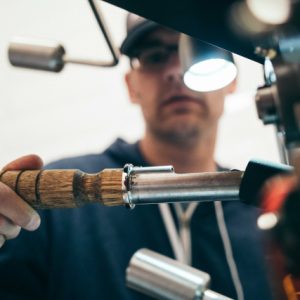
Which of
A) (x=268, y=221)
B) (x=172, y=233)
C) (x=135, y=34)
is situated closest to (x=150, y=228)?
(x=172, y=233)

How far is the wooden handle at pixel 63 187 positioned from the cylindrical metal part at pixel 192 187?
27mm

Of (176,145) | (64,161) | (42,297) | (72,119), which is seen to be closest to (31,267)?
(42,297)

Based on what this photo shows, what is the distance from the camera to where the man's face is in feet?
2.56

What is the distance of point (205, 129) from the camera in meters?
0.86

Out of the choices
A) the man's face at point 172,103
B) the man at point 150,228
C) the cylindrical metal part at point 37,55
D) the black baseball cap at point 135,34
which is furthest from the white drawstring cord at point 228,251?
the cylindrical metal part at point 37,55

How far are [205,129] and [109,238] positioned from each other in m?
0.28

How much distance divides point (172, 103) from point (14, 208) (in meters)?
0.53

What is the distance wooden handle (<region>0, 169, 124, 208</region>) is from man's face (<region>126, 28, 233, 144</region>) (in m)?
0.45

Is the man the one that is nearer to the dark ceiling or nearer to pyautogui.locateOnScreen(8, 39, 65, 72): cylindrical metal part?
pyautogui.locateOnScreen(8, 39, 65, 72): cylindrical metal part

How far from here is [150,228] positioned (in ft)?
2.48

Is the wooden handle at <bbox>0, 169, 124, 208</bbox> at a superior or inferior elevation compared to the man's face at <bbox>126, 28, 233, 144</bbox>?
inferior

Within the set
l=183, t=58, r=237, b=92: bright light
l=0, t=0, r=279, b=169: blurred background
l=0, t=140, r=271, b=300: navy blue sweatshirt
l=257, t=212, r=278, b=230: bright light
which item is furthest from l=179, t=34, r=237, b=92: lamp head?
l=0, t=0, r=279, b=169: blurred background

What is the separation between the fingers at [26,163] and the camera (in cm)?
34

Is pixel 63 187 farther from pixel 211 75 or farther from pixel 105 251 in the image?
pixel 105 251
